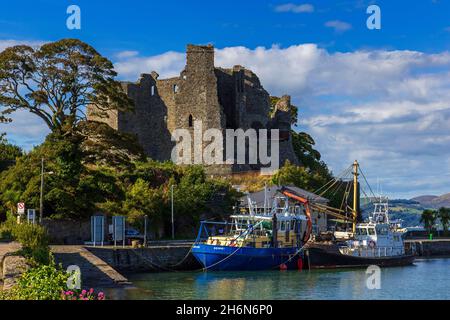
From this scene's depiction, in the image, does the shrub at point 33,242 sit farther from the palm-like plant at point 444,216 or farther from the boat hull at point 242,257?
the palm-like plant at point 444,216

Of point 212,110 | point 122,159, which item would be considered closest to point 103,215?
point 122,159

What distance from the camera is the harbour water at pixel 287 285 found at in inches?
1404

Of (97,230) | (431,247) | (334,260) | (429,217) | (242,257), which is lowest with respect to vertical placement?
(334,260)

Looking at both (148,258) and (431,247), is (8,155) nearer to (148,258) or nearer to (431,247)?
(148,258)

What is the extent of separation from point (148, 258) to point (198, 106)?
31.2 meters

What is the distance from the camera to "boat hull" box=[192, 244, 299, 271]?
161 feet

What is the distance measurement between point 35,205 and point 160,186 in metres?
19.9

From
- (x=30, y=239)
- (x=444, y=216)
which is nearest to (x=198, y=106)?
(x=444, y=216)

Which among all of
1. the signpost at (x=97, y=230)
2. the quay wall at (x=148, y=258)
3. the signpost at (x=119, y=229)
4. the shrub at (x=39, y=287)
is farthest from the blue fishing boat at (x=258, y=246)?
the shrub at (x=39, y=287)

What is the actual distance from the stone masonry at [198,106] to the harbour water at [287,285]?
2841cm

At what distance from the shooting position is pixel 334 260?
53906 mm

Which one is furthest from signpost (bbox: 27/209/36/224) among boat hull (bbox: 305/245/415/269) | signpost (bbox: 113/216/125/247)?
boat hull (bbox: 305/245/415/269)

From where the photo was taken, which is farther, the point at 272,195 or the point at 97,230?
the point at 272,195
